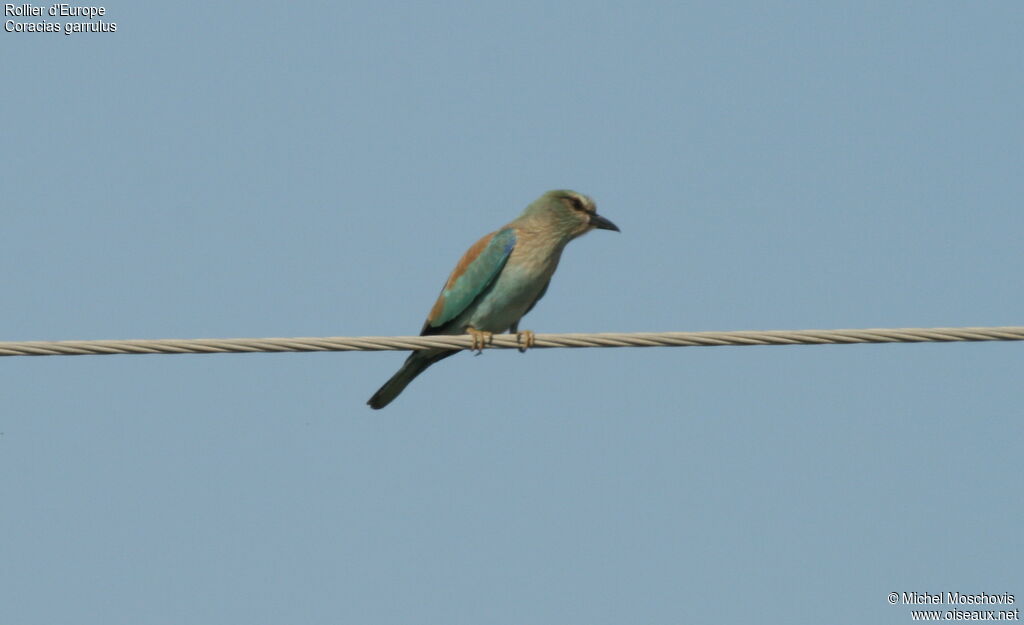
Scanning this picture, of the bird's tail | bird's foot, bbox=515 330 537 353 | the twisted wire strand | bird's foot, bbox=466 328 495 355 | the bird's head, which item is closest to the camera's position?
the twisted wire strand

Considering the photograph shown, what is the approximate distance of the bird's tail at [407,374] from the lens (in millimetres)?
7438

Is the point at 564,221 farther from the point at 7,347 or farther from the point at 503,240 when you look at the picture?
the point at 7,347

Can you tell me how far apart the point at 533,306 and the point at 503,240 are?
0.42 metres

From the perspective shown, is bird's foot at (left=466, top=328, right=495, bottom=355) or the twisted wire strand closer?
the twisted wire strand

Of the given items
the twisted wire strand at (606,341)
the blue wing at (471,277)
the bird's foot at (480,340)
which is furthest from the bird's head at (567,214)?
the twisted wire strand at (606,341)

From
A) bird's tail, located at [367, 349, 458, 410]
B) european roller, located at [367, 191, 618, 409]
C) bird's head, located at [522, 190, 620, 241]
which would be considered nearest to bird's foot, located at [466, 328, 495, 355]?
european roller, located at [367, 191, 618, 409]

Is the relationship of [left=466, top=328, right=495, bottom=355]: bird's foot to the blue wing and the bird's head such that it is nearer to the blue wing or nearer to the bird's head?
the blue wing

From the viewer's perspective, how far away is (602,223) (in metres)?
7.99

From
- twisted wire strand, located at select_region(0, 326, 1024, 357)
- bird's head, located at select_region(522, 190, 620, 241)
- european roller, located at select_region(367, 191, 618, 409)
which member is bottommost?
twisted wire strand, located at select_region(0, 326, 1024, 357)

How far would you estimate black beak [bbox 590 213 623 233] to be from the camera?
7.97m

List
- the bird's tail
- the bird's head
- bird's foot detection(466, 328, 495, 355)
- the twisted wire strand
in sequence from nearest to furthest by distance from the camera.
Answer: the twisted wire strand
bird's foot detection(466, 328, 495, 355)
the bird's tail
the bird's head

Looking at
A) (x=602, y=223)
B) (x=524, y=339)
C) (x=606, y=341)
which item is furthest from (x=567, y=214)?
(x=606, y=341)

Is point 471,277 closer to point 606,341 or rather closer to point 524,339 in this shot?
point 524,339

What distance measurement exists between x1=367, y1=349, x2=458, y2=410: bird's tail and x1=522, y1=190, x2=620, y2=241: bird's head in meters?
0.97
